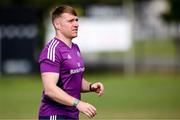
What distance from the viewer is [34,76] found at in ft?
96.4

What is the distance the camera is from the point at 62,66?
7.98m

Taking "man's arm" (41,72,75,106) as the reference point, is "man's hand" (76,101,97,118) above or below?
below

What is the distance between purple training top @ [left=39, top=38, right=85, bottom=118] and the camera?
26.0 feet

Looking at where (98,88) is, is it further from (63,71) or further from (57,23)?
(57,23)

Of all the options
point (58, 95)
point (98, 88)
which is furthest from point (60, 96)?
point (98, 88)

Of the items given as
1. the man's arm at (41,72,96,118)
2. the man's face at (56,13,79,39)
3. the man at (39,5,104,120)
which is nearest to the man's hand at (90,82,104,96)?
the man at (39,5,104,120)

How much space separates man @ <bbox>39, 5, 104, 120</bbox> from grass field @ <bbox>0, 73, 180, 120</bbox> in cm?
875

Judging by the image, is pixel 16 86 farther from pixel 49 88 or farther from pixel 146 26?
pixel 146 26

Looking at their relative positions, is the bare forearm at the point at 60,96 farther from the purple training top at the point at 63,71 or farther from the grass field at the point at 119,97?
the grass field at the point at 119,97

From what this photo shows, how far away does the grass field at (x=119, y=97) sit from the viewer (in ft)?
58.8

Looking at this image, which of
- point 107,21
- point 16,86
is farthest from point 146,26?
point 16,86

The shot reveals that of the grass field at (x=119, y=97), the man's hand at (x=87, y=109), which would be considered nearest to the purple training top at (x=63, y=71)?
the man's hand at (x=87, y=109)

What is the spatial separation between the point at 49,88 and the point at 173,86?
59.0ft

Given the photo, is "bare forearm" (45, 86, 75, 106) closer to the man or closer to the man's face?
the man
